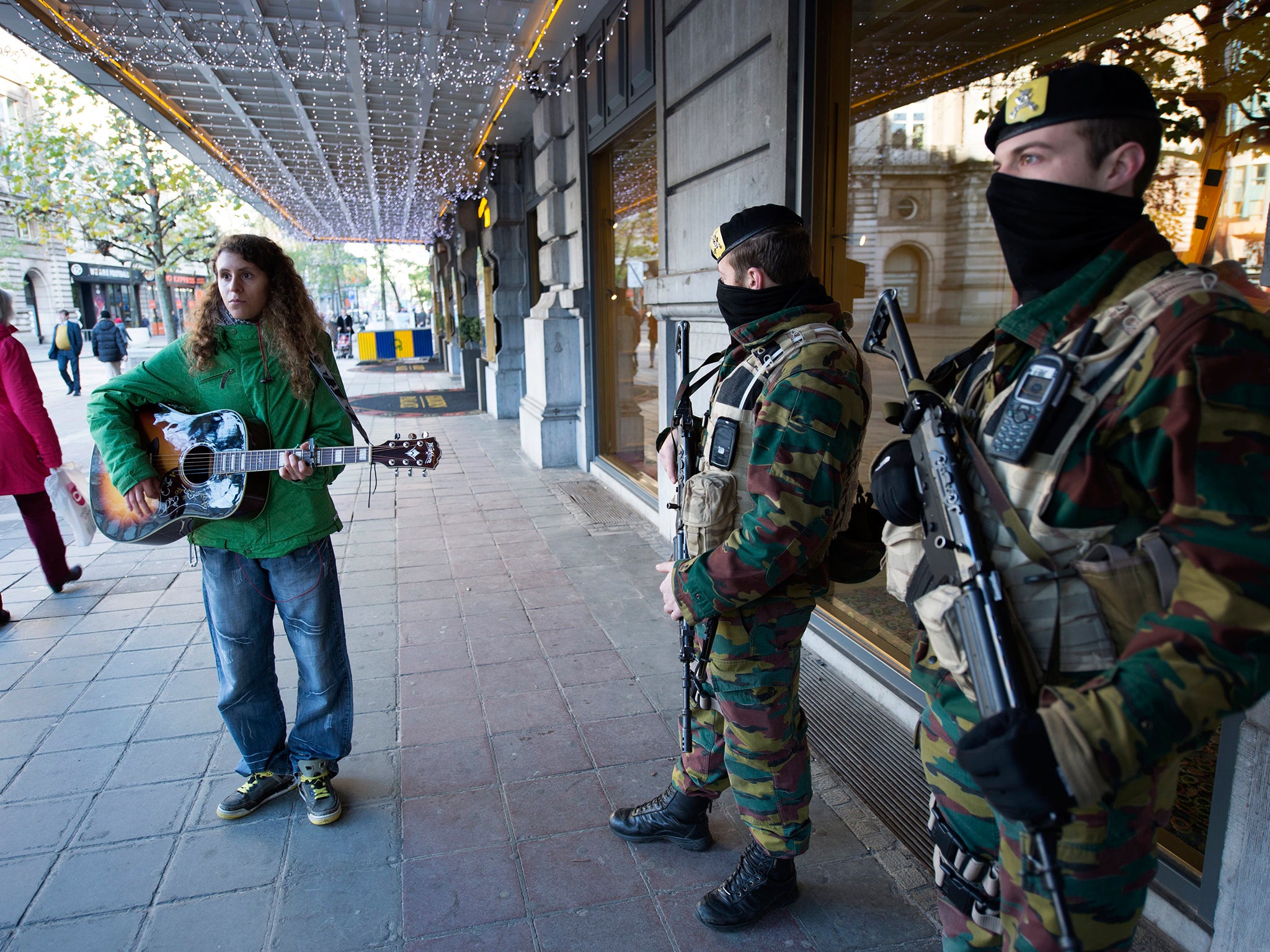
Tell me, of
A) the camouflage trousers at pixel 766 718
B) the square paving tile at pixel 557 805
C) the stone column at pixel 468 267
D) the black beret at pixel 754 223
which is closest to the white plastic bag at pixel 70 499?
the square paving tile at pixel 557 805

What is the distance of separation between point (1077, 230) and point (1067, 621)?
0.65 metres

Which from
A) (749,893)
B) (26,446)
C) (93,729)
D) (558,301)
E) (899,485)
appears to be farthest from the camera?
(558,301)

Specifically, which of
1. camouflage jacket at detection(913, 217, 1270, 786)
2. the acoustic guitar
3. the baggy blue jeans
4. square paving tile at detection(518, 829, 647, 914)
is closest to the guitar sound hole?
the acoustic guitar

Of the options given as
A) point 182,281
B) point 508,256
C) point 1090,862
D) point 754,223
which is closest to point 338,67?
point 508,256

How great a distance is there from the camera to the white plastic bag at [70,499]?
4.74m

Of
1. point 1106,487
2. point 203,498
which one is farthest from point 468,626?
point 1106,487

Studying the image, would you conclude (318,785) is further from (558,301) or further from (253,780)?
(558,301)

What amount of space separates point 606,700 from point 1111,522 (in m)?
2.73

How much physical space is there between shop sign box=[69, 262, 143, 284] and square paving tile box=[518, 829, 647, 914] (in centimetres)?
4763

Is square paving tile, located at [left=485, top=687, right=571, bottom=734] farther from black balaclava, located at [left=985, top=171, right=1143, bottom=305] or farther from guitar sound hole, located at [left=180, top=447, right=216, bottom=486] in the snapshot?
black balaclava, located at [left=985, top=171, right=1143, bottom=305]

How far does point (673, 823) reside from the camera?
102 inches

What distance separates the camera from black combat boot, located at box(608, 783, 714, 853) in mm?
2568

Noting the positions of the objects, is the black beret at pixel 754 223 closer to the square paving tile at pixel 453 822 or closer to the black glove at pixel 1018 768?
the black glove at pixel 1018 768

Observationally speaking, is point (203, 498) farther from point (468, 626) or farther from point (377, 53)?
point (377, 53)
